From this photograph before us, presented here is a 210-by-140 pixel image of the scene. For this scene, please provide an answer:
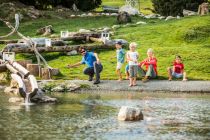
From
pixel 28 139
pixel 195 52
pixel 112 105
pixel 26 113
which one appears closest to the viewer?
pixel 28 139

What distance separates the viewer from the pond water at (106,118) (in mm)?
21359

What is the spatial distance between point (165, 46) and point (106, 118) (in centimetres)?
2290

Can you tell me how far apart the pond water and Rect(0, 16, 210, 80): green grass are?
21.6 feet

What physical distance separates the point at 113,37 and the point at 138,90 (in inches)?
709

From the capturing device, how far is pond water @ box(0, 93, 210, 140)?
2136 cm

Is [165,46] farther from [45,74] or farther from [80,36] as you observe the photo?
[45,74]

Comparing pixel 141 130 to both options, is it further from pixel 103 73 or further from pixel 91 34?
pixel 91 34

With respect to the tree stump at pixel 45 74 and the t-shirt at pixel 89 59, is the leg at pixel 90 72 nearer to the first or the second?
the t-shirt at pixel 89 59

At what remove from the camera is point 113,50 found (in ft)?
154

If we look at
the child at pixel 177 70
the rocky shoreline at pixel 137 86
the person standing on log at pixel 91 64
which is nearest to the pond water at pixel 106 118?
the rocky shoreline at pixel 137 86

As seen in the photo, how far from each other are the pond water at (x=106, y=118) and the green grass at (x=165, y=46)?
6.57m

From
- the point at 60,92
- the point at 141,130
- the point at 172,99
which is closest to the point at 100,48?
the point at 60,92

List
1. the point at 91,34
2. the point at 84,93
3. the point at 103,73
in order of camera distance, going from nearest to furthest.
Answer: the point at 84,93 < the point at 103,73 < the point at 91,34

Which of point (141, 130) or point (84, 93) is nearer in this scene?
point (141, 130)
